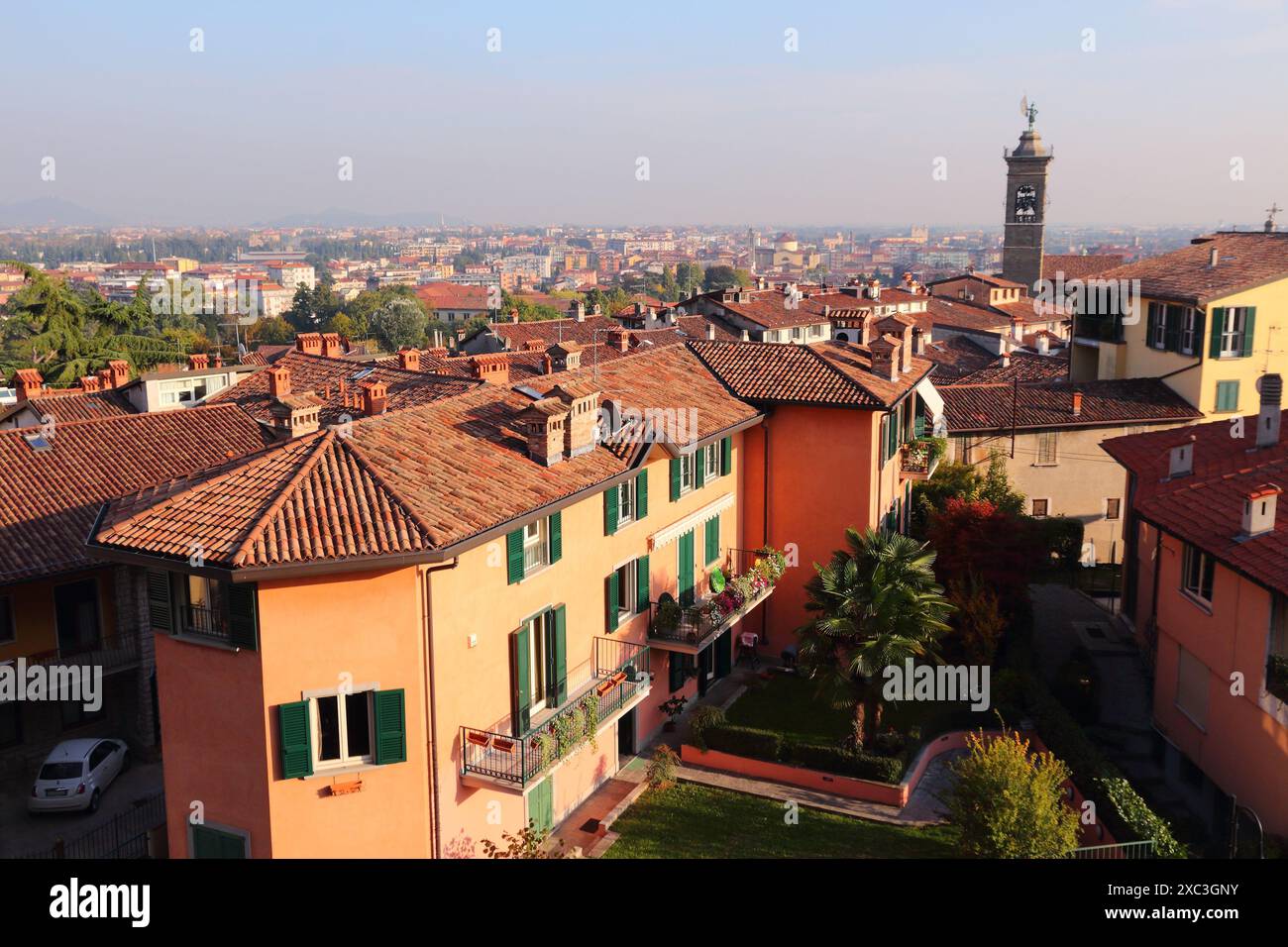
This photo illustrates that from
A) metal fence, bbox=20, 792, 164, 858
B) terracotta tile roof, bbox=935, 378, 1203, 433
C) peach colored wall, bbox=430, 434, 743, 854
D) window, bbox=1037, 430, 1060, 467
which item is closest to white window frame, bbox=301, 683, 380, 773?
peach colored wall, bbox=430, 434, 743, 854

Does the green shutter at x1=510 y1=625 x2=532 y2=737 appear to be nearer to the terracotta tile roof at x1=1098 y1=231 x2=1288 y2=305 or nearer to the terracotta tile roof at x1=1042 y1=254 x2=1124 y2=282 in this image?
the terracotta tile roof at x1=1098 y1=231 x2=1288 y2=305

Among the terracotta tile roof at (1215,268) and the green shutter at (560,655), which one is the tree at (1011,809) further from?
the terracotta tile roof at (1215,268)

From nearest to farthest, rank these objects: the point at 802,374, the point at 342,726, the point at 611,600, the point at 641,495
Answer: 1. the point at 342,726
2. the point at 611,600
3. the point at 641,495
4. the point at 802,374

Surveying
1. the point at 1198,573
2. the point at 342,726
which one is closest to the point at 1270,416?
the point at 1198,573

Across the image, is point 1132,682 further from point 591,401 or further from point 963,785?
point 591,401

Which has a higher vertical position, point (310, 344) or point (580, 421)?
point (310, 344)

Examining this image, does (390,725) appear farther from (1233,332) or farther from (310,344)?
(1233,332)

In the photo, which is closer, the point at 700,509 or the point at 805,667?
the point at 805,667
